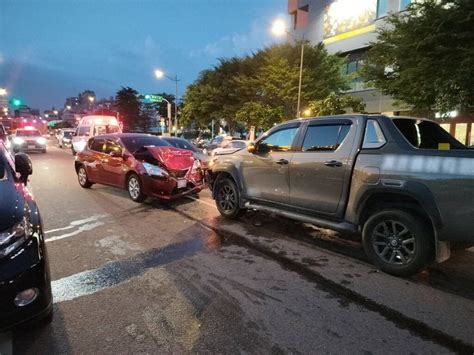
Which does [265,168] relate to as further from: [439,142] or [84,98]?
[84,98]

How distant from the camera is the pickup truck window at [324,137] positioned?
17.8 ft

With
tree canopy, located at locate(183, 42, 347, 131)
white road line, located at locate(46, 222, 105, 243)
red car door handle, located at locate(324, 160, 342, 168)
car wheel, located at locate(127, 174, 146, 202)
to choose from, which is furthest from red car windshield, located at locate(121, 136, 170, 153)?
tree canopy, located at locate(183, 42, 347, 131)

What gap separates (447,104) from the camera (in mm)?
13773

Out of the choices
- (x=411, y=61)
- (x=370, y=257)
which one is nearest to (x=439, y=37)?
(x=411, y=61)

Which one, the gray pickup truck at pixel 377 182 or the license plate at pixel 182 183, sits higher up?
the gray pickup truck at pixel 377 182

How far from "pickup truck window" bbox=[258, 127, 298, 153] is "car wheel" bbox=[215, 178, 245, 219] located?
3.44ft

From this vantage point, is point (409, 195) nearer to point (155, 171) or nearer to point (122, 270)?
point (122, 270)

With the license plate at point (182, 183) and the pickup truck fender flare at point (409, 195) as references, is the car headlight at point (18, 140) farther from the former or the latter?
the pickup truck fender flare at point (409, 195)

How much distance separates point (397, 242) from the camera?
4.73m

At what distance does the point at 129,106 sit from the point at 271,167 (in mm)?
80800

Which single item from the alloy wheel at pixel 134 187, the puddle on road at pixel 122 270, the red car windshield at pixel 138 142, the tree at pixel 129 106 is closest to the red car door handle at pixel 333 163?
the puddle on road at pixel 122 270

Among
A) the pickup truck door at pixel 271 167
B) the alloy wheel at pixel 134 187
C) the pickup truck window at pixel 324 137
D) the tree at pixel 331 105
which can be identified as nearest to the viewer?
the pickup truck window at pixel 324 137

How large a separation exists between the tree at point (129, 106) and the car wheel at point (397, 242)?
267ft

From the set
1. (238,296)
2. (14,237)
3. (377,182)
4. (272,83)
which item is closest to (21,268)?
(14,237)
